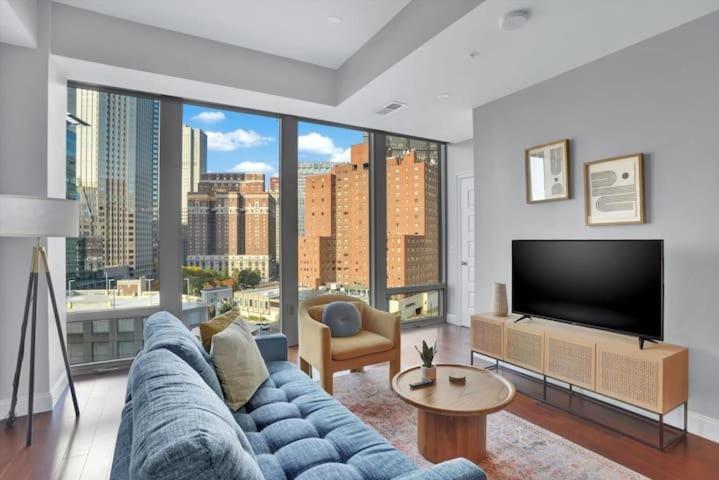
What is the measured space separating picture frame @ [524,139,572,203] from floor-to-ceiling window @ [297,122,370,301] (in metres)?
2.20

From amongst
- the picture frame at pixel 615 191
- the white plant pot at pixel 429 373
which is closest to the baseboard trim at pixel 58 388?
the white plant pot at pixel 429 373

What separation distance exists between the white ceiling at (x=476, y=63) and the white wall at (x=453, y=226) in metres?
1.03

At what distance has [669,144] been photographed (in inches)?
107

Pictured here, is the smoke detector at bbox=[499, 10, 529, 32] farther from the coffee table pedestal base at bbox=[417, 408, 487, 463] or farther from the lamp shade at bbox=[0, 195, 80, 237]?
the lamp shade at bbox=[0, 195, 80, 237]

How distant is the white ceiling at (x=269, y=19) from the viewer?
121 inches

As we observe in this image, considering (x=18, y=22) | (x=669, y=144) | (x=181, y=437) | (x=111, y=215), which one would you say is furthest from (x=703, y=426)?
(x=18, y=22)

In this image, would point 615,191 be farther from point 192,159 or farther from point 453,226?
point 192,159

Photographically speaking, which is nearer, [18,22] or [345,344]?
[18,22]

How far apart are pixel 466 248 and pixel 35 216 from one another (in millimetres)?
4827

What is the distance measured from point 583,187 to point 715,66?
3.58ft

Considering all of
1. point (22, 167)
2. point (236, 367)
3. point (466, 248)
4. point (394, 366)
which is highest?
point (22, 167)

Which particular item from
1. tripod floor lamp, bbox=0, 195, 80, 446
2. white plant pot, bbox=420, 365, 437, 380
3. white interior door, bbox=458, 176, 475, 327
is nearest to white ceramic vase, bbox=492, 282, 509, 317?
white plant pot, bbox=420, 365, 437, 380

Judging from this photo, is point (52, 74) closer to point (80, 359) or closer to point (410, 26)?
point (80, 359)

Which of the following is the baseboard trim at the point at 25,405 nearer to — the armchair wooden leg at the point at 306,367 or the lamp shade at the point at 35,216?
the lamp shade at the point at 35,216
